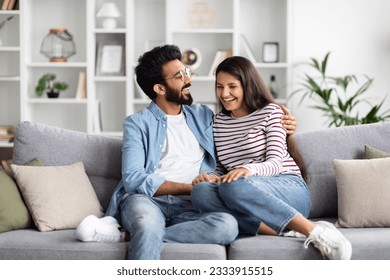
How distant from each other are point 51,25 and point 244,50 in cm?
167

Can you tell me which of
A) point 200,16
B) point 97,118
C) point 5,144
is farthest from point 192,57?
point 5,144

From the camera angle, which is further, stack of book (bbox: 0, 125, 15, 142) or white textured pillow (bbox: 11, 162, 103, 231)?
stack of book (bbox: 0, 125, 15, 142)

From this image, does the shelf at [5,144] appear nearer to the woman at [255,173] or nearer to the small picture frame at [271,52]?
the small picture frame at [271,52]

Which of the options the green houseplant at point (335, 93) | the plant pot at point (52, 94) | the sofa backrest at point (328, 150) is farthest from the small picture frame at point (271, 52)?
the sofa backrest at point (328, 150)

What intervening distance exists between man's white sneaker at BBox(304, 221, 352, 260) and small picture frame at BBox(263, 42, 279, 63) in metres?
3.29

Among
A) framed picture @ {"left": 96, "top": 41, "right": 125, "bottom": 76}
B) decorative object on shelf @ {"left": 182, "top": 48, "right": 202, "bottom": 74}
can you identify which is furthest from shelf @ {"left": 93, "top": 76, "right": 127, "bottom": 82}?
decorative object on shelf @ {"left": 182, "top": 48, "right": 202, "bottom": 74}

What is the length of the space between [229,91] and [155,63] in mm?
421

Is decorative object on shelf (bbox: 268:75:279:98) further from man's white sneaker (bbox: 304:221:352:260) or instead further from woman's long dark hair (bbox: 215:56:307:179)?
man's white sneaker (bbox: 304:221:352:260)

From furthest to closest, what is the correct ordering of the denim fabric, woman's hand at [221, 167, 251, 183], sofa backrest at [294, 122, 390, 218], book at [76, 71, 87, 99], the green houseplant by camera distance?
book at [76, 71, 87, 99], the green houseplant, sofa backrest at [294, 122, 390, 218], woman's hand at [221, 167, 251, 183], the denim fabric

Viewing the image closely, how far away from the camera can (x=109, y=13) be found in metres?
5.64

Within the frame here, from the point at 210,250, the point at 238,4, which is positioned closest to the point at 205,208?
the point at 210,250

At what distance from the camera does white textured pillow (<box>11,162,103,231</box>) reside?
2.96 m
